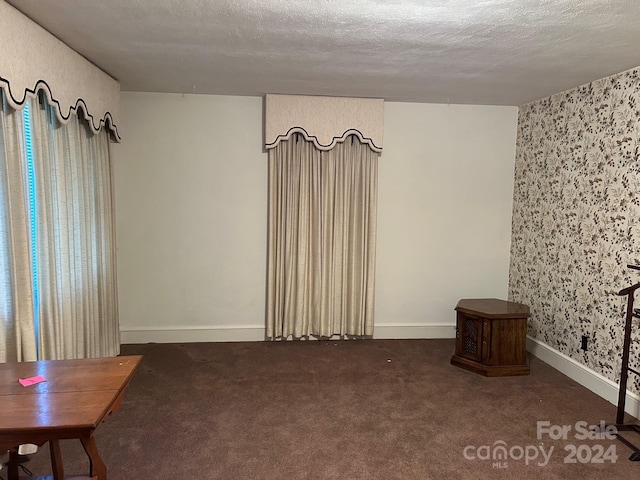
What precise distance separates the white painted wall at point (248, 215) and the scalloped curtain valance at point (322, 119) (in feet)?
0.68

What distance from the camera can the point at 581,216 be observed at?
11.8 ft

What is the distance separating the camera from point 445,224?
4.57 meters

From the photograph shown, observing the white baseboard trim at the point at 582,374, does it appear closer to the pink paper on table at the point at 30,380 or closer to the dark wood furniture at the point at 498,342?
the dark wood furniture at the point at 498,342

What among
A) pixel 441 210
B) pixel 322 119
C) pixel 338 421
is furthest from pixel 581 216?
pixel 338 421

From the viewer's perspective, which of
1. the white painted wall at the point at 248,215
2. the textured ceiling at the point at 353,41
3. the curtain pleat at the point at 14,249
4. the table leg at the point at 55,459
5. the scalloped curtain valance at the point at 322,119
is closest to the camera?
the table leg at the point at 55,459

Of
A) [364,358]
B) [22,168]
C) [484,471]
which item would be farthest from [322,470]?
[22,168]

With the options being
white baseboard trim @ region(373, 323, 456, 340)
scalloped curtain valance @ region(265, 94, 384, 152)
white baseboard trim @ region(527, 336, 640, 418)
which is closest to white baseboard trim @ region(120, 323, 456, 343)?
white baseboard trim @ region(373, 323, 456, 340)

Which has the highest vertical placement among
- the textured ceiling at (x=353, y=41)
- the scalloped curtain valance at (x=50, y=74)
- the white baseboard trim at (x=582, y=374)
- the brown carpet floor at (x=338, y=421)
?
the textured ceiling at (x=353, y=41)

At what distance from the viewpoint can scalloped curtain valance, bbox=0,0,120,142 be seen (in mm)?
2221

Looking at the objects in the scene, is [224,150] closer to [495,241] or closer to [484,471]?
[495,241]

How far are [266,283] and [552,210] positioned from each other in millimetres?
2628

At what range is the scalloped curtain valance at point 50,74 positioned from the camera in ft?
7.29

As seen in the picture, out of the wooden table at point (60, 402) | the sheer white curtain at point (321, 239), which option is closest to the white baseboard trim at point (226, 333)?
the sheer white curtain at point (321, 239)

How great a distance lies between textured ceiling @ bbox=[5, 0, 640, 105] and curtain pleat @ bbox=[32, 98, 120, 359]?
0.60 meters
